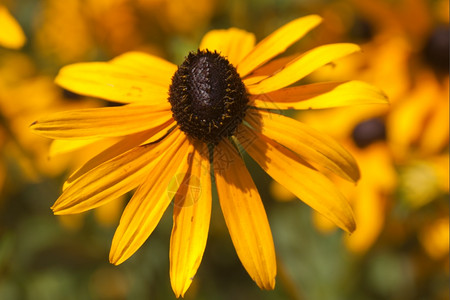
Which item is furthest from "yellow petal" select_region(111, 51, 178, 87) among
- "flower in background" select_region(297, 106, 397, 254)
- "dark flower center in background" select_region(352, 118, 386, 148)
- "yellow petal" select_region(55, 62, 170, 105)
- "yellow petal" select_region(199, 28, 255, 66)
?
"dark flower center in background" select_region(352, 118, 386, 148)

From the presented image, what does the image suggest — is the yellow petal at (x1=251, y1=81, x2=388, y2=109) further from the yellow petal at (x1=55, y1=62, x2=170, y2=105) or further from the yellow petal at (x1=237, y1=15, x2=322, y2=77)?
the yellow petal at (x1=55, y1=62, x2=170, y2=105)

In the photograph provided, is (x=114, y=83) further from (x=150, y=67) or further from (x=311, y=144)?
(x=311, y=144)

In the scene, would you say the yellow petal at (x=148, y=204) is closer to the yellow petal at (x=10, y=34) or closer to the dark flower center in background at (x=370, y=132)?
the yellow petal at (x=10, y=34)

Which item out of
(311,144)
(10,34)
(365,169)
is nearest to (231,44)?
(311,144)

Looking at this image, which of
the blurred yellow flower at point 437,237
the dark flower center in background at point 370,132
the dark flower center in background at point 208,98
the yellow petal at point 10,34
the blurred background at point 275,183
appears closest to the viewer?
the dark flower center in background at point 208,98

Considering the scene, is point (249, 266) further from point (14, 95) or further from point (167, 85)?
point (14, 95)

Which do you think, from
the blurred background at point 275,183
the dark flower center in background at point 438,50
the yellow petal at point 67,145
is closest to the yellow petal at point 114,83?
the yellow petal at point 67,145
